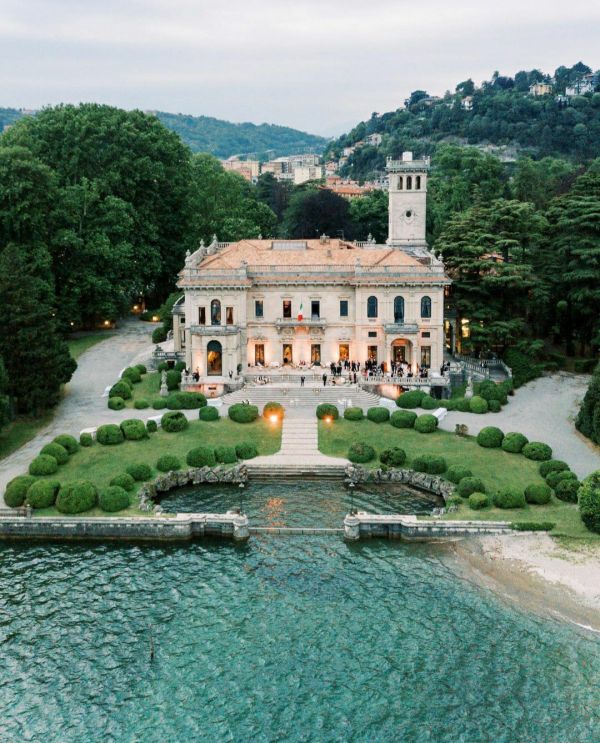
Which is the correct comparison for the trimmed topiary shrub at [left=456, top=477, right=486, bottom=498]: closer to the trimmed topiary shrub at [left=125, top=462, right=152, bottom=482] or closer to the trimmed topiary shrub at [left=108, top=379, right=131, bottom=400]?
the trimmed topiary shrub at [left=125, top=462, right=152, bottom=482]

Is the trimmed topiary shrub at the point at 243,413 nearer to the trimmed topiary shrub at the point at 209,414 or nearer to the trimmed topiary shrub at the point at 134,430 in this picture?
the trimmed topiary shrub at the point at 209,414

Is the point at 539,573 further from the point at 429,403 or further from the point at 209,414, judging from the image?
the point at 209,414

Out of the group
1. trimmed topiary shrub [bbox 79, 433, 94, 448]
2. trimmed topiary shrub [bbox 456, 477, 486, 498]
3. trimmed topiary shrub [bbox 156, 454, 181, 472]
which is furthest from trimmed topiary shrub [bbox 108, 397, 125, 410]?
trimmed topiary shrub [bbox 456, 477, 486, 498]

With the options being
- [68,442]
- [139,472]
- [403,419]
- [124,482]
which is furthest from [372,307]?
[124,482]

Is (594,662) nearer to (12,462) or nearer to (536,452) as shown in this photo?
(536,452)

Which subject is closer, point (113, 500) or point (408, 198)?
point (113, 500)

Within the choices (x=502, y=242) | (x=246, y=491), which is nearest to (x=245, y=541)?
(x=246, y=491)

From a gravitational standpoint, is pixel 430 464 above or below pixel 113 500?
above
